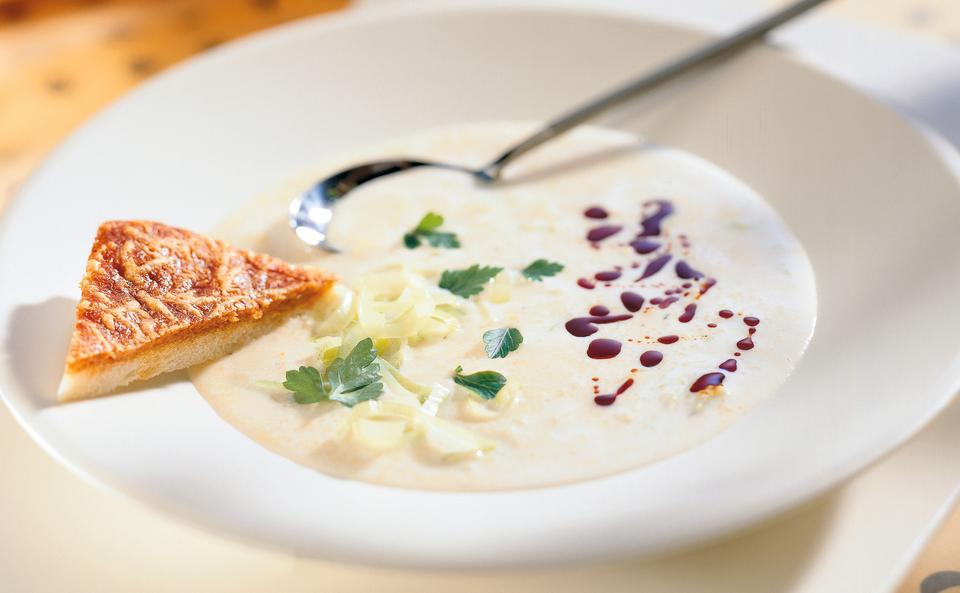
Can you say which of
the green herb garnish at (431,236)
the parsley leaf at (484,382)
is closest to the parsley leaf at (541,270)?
the green herb garnish at (431,236)

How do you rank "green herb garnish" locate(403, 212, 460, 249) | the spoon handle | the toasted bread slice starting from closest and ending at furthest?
the toasted bread slice
"green herb garnish" locate(403, 212, 460, 249)
the spoon handle

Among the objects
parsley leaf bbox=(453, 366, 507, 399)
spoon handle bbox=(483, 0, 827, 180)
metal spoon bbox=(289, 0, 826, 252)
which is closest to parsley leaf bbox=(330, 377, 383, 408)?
parsley leaf bbox=(453, 366, 507, 399)

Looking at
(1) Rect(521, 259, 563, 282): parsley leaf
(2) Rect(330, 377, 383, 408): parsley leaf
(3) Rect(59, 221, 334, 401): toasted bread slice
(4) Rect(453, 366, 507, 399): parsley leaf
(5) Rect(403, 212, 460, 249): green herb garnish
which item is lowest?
(3) Rect(59, 221, 334, 401): toasted bread slice

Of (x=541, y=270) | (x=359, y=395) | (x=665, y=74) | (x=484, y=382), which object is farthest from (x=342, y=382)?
(x=665, y=74)

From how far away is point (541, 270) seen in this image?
215cm

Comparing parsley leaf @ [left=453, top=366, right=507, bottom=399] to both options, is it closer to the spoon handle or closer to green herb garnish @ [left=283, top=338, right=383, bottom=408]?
green herb garnish @ [left=283, top=338, right=383, bottom=408]

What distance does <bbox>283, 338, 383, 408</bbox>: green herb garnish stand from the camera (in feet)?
5.91

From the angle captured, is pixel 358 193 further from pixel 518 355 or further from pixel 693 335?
pixel 693 335

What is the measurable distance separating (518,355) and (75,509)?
811 millimetres

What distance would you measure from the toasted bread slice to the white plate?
62 mm

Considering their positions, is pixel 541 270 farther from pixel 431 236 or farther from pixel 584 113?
pixel 584 113

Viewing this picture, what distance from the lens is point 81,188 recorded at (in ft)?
7.81

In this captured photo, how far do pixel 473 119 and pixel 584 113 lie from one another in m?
0.32

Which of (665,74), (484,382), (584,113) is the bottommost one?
(484,382)
